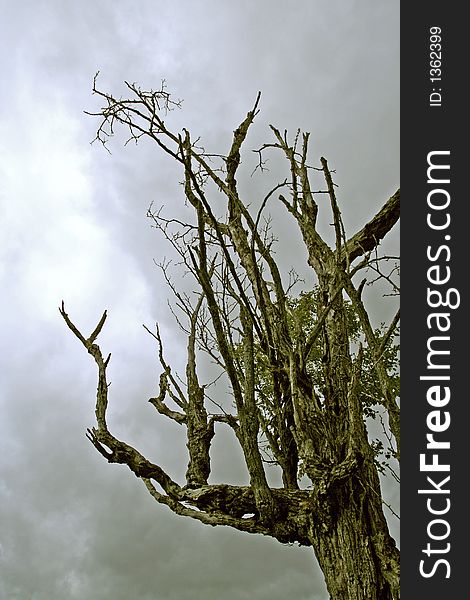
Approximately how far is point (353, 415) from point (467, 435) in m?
0.67

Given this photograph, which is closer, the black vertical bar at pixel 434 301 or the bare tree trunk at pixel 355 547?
the black vertical bar at pixel 434 301

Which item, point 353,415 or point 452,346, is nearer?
point 452,346

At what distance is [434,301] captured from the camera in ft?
7.44

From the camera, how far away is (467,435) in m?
2.19

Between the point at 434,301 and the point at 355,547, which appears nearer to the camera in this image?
the point at 434,301

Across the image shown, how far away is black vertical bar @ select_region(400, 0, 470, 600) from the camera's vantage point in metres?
2.18

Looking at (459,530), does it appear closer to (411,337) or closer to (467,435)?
(467,435)

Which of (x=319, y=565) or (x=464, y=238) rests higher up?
(x=464, y=238)

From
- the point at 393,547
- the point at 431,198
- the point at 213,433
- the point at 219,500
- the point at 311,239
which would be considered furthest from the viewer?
the point at 311,239

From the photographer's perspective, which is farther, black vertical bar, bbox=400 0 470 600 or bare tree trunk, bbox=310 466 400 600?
bare tree trunk, bbox=310 466 400 600

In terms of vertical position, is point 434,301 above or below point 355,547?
above

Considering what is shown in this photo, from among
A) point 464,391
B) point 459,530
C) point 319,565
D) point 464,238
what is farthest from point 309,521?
point 464,238

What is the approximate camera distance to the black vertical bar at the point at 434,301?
218cm

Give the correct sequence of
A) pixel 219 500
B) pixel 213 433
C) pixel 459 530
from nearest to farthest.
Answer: pixel 459 530
pixel 219 500
pixel 213 433
